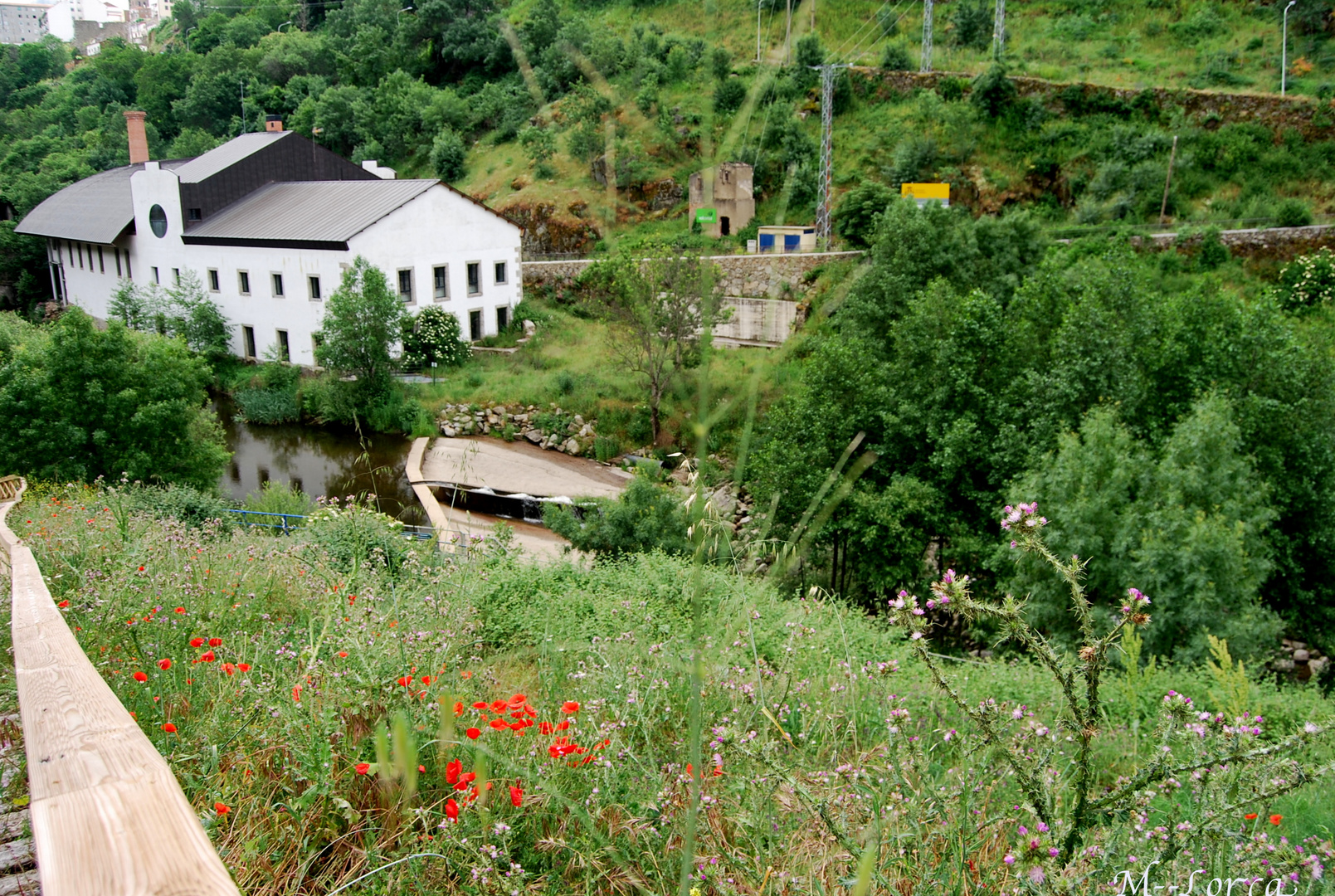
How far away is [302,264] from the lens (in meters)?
22.0

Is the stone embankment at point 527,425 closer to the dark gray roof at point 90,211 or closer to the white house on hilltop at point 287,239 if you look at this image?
the white house on hilltop at point 287,239

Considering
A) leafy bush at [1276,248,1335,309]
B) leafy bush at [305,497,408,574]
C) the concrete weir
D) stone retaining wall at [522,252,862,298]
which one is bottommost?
the concrete weir

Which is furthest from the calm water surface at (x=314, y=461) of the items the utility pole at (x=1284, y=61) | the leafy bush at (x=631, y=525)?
the utility pole at (x=1284, y=61)

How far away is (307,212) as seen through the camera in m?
23.6

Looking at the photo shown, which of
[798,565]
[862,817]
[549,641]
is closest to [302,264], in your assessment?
[798,565]

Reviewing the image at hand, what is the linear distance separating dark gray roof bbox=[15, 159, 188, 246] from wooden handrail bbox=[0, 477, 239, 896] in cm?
3144

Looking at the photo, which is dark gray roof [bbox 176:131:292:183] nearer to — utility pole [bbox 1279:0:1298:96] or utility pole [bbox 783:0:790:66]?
utility pole [bbox 783:0:790:66]

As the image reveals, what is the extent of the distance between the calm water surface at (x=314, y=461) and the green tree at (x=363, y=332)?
4.58ft

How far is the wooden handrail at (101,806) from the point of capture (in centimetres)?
67

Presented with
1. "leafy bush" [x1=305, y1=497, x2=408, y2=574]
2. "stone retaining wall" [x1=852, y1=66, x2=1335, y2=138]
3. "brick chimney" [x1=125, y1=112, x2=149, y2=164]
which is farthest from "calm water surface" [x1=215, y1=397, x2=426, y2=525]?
"stone retaining wall" [x1=852, y1=66, x2=1335, y2=138]

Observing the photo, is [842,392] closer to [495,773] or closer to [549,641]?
[549,641]

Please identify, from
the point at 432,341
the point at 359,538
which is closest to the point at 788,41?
the point at 359,538

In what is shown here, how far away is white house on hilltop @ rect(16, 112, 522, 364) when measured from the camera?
72.2 ft

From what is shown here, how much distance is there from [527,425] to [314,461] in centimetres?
485
